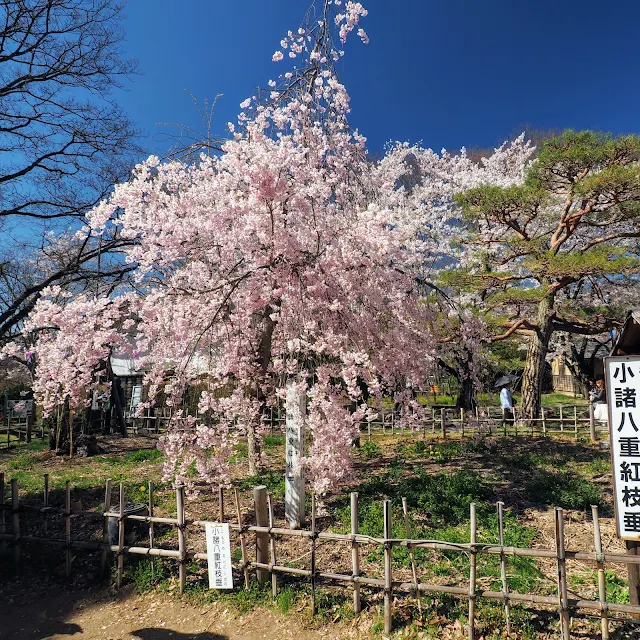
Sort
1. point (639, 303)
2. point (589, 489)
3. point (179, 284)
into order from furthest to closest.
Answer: point (639, 303), point (589, 489), point (179, 284)

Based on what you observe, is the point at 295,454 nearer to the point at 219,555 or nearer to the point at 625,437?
the point at 219,555

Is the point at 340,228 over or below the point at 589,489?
over

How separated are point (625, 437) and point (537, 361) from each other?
441 inches

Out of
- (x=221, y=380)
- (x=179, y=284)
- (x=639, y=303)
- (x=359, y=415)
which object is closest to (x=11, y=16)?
(x=179, y=284)

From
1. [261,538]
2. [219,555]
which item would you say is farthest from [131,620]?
[261,538]

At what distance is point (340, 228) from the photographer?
485 centimetres

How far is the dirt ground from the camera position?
12.3 ft

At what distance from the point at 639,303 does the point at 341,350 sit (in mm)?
14126

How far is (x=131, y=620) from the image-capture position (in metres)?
4.09

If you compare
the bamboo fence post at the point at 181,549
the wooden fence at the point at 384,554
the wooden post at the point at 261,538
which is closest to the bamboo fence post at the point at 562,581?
the wooden fence at the point at 384,554

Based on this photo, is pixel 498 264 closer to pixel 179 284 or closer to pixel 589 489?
pixel 589 489

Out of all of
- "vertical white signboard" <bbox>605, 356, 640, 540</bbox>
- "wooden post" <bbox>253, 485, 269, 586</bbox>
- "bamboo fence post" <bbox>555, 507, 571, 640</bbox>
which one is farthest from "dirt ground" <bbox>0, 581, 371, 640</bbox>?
"vertical white signboard" <bbox>605, 356, 640, 540</bbox>

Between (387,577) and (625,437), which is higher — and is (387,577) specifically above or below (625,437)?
below

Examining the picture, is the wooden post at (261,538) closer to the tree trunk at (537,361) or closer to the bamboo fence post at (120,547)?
the bamboo fence post at (120,547)
